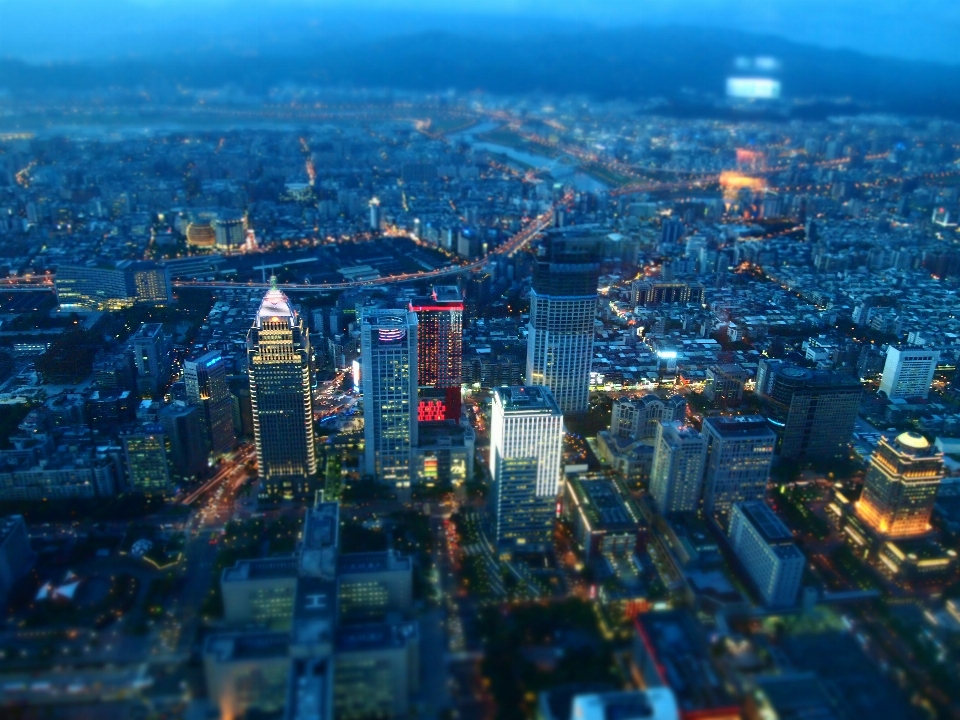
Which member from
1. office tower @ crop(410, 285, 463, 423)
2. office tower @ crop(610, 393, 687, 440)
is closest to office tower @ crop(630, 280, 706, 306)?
office tower @ crop(610, 393, 687, 440)

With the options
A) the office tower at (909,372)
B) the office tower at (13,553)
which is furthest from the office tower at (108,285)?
the office tower at (909,372)

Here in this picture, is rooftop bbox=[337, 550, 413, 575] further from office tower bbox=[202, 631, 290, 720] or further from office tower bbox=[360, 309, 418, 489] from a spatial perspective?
office tower bbox=[360, 309, 418, 489]

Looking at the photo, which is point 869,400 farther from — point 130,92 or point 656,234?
point 130,92

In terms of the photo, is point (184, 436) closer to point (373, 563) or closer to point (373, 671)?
point (373, 563)

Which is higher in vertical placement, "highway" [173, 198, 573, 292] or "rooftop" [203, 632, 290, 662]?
"rooftop" [203, 632, 290, 662]

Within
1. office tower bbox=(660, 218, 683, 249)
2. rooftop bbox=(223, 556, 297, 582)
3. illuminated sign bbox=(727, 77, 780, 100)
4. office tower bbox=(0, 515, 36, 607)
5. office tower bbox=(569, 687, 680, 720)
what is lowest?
office tower bbox=(0, 515, 36, 607)

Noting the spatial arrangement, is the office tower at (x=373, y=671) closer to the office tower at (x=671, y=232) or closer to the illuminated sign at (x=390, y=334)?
the illuminated sign at (x=390, y=334)
